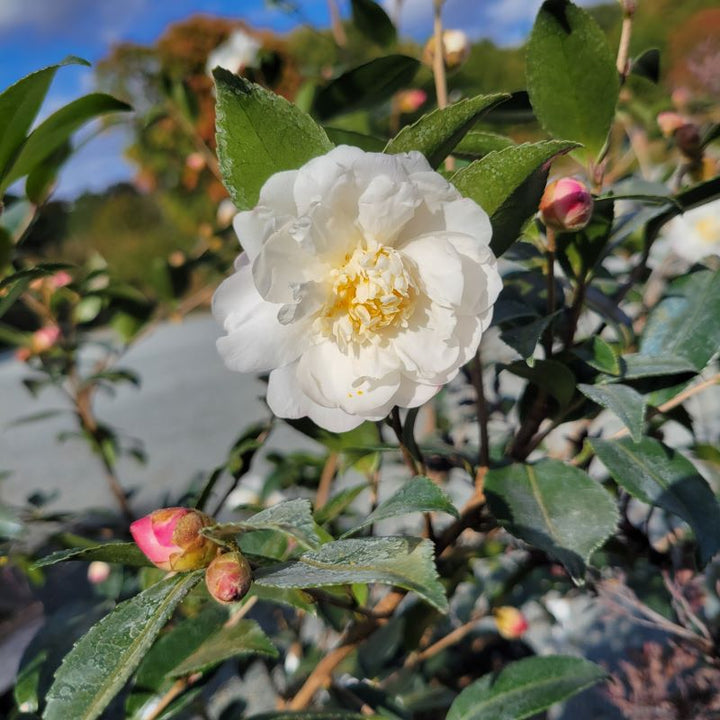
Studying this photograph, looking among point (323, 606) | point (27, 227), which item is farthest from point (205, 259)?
point (323, 606)

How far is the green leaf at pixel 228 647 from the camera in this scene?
424mm

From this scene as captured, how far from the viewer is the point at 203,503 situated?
44 centimetres

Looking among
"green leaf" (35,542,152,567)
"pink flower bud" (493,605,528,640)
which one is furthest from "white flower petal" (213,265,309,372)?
"pink flower bud" (493,605,528,640)

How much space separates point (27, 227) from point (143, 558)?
1.04 ft

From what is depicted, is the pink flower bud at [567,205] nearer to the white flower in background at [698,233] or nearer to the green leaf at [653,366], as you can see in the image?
the green leaf at [653,366]

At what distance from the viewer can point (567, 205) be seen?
0.36 metres

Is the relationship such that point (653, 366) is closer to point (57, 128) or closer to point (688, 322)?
point (688, 322)

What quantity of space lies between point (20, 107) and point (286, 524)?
33 centimetres

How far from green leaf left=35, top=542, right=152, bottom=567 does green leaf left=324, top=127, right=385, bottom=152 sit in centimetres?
28

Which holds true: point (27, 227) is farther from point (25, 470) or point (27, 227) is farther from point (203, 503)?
point (25, 470)

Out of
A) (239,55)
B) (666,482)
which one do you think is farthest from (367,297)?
(239,55)

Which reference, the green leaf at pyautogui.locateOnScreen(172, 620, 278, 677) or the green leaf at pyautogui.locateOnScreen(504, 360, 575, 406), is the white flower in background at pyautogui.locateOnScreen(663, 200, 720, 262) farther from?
the green leaf at pyautogui.locateOnScreen(172, 620, 278, 677)

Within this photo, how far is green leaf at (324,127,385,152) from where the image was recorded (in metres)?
0.43

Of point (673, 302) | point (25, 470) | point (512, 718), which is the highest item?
point (673, 302)
